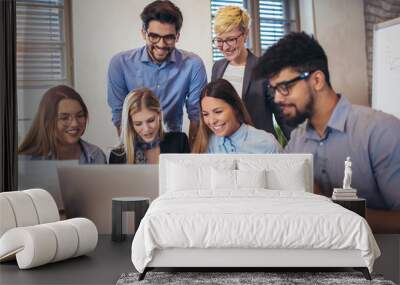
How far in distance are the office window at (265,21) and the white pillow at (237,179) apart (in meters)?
1.50

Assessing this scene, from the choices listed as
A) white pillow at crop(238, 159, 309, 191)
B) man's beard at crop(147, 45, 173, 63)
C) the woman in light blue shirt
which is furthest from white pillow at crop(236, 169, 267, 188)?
man's beard at crop(147, 45, 173, 63)

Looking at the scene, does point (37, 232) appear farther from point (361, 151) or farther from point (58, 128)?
point (361, 151)

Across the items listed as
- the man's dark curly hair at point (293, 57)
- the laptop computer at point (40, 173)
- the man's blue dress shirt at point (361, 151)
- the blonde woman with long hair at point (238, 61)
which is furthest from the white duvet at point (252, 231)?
the laptop computer at point (40, 173)

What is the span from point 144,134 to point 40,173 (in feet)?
4.21

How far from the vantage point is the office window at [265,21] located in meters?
6.94

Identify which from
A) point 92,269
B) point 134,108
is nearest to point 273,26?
point 134,108

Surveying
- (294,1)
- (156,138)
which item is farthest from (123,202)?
(294,1)

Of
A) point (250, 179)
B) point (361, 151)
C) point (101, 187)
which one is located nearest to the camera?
point (250, 179)

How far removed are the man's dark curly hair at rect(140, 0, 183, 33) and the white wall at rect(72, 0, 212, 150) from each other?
51 mm

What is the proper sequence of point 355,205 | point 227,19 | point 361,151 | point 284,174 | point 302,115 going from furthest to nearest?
point 227,19
point 302,115
point 361,151
point 284,174
point 355,205

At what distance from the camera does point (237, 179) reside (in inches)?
241

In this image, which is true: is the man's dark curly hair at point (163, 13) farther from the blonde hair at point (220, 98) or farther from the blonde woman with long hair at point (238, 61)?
the blonde hair at point (220, 98)

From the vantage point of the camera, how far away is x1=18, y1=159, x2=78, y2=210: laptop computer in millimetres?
7020

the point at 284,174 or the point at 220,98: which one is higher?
the point at 220,98
